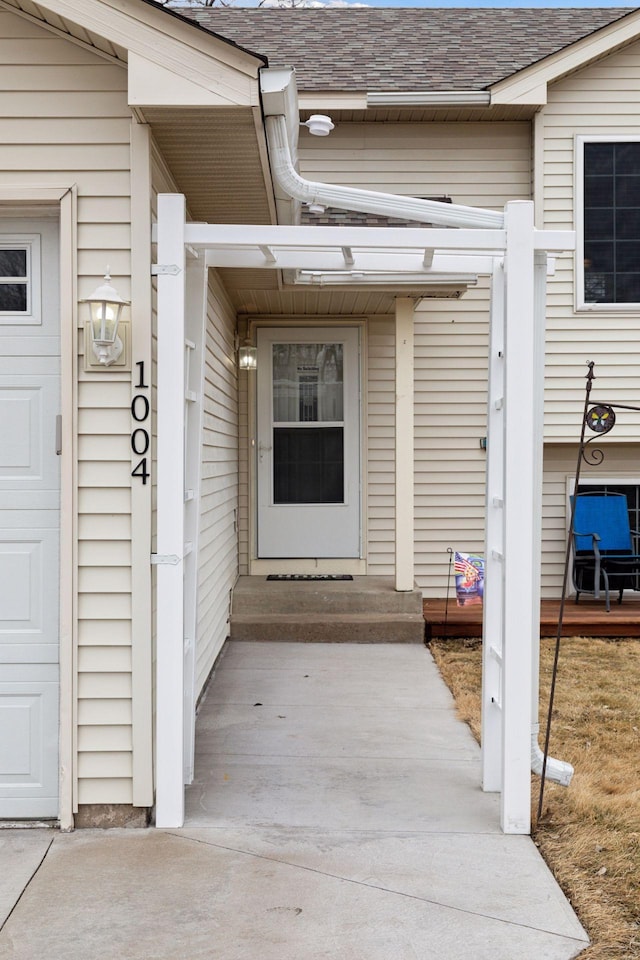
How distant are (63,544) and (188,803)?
3.97 ft

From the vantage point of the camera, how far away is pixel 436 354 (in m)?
7.63

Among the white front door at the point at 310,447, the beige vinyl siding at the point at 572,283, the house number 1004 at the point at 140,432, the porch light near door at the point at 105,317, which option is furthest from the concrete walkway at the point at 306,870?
the beige vinyl siding at the point at 572,283

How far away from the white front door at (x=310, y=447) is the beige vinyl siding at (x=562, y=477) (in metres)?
1.71

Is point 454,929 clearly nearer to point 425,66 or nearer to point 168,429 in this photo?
point 168,429

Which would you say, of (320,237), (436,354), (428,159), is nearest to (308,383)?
(436,354)

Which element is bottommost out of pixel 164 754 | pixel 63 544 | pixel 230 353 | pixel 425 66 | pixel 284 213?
pixel 164 754

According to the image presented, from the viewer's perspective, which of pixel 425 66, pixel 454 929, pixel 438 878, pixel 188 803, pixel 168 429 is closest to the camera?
pixel 454 929

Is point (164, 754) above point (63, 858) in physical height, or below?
above

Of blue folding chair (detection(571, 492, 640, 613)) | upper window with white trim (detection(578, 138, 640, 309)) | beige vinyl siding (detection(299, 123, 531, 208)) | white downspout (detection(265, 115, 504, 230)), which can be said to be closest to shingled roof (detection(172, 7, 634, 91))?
beige vinyl siding (detection(299, 123, 531, 208))

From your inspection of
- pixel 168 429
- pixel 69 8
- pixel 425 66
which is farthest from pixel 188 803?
pixel 425 66

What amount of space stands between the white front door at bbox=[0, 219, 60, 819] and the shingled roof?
182 inches

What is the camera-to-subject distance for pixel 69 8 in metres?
3.13

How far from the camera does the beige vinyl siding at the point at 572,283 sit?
24.2 ft

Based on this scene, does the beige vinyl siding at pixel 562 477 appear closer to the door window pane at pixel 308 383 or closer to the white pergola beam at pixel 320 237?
the door window pane at pixel 308 383
